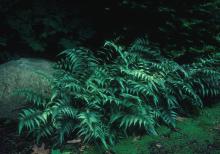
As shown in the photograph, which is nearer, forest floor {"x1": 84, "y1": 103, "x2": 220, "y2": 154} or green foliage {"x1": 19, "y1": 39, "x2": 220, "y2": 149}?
forest floor {"x1": 84, "y1": 103, "x2": 220, "y2": 154}

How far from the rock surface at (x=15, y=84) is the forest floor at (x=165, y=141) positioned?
0.23 meters

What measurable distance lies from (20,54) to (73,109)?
2422mm

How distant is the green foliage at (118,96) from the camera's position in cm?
475

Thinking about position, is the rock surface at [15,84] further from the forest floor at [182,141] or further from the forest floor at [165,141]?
the forest floor at [182,141]

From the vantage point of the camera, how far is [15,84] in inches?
218

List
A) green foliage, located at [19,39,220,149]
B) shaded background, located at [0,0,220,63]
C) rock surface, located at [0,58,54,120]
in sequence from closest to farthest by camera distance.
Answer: green foliage, located at [19,39,220,149] → rock surface, located at [0,58,54,120] → shaded background, located at [0,0,220,63]

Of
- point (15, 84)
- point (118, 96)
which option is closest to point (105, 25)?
point (118, 96)

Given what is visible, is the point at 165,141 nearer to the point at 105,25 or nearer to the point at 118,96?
the point at 118,96

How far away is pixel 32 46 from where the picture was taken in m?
6.33

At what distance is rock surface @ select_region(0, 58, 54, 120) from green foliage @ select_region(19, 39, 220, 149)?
23 centimetres

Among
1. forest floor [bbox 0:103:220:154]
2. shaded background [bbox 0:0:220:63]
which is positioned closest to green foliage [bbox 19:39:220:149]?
forest floor [bbox 0:103:220:154]

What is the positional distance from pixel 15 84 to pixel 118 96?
1.72 metres

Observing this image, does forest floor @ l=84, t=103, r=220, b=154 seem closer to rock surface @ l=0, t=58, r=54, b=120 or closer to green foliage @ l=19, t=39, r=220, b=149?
green foliage @ l=19, t=39, r=220, b=149

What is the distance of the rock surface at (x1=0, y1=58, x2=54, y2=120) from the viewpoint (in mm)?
5398
